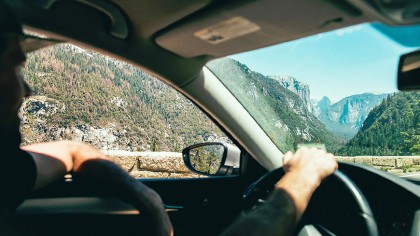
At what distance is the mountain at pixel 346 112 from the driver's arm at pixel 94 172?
1.15 metres

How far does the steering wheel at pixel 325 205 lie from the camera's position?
175cm

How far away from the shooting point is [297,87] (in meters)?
2.72

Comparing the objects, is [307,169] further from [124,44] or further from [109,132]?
[109,132]

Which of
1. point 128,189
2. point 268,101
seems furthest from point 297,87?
point 128,189

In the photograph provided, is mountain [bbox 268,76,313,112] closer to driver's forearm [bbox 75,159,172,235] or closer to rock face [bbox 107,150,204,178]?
driver's forearm [bbox 75,159,172,235]

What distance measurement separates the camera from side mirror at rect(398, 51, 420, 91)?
1520 millimetres

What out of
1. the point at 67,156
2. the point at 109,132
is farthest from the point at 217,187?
the point at 109,132

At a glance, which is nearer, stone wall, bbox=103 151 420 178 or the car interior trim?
the car interior trim

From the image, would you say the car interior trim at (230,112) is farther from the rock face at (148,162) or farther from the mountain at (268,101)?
the rock face at (148,162)

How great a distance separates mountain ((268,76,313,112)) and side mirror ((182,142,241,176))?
59 centimetres

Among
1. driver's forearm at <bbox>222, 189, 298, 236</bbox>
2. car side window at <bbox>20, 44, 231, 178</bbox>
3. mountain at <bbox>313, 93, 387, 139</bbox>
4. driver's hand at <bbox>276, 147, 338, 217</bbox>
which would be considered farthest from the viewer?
car side window at <bbox>20, 44, 231, 178</bbox>

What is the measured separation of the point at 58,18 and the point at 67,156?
2.48ft

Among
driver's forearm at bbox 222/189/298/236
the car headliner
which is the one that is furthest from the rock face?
driver's forearm at bbox 222/189/298/236

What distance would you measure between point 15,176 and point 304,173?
3.79ft
